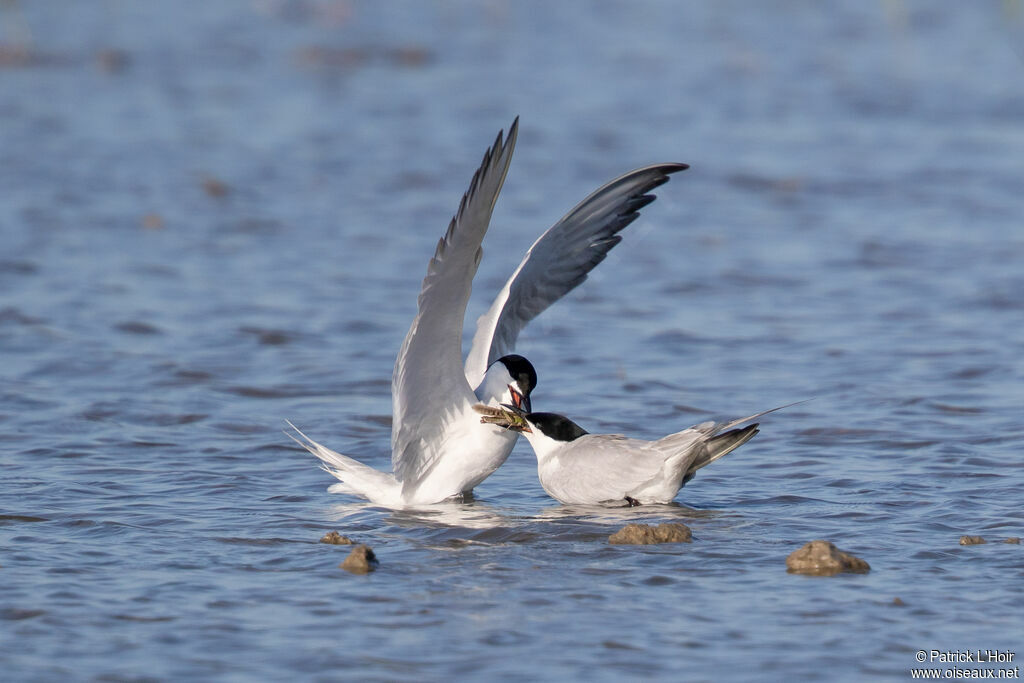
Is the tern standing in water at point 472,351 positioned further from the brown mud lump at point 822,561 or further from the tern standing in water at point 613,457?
the brown mud lump at point 822,561

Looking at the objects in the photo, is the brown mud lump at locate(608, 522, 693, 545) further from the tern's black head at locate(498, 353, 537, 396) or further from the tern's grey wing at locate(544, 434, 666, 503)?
the tern's black head at locate(498, 353, 537, 396)

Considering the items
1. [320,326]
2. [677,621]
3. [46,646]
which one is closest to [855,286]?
[320,326]

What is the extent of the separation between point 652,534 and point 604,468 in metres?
0.70

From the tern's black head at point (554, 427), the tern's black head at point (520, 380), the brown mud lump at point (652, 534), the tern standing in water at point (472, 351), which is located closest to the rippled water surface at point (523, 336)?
the brown mud lump at point (652, 534)

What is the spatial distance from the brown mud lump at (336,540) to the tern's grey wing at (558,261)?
1332mm

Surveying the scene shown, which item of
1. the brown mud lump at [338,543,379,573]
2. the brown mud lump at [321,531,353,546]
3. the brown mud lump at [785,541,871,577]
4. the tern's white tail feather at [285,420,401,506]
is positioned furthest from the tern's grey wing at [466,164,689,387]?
the brown mud lump at [785,541,871,577]

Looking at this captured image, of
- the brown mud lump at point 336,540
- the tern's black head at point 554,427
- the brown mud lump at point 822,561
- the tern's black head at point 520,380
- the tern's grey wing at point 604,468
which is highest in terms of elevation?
the tern's black head at point 520,380

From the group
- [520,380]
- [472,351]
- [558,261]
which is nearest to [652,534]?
[520,380]

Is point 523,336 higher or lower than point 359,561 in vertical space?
higher

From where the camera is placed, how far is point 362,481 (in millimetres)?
6766

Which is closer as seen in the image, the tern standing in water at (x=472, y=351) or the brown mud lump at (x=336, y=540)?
the tern standing in water at (x=472, y=351)

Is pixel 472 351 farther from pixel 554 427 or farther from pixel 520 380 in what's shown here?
pixel 554 427

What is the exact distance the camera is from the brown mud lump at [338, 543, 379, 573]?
5656mm

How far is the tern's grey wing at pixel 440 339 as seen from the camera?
18.9ft
